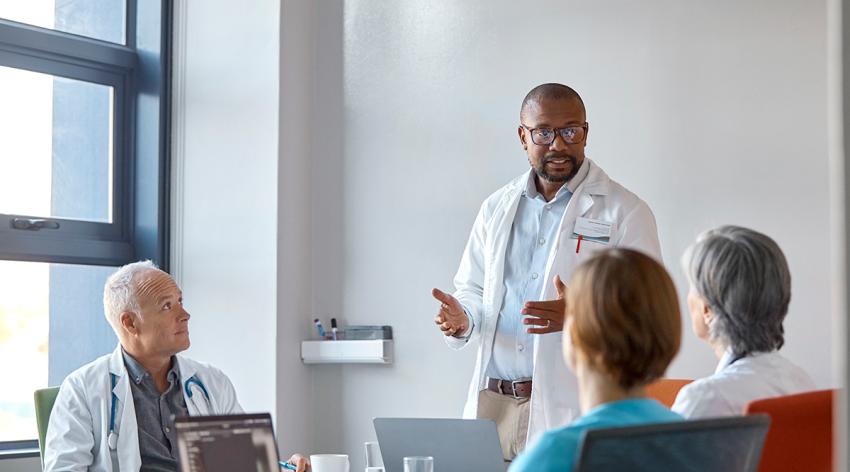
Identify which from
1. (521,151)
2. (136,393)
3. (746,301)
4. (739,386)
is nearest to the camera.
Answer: (739,386)

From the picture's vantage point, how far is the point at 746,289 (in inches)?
82.5

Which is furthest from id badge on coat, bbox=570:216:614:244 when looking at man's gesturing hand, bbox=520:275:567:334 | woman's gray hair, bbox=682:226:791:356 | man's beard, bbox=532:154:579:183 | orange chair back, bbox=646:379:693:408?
woman's gray hair, bbox=682:226:791:356

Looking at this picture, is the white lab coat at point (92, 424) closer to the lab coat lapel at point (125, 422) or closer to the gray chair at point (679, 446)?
the lab coat lapel at point (125, 422)

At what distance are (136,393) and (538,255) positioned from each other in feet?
4.35

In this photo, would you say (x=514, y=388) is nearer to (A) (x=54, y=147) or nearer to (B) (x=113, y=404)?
(B) (x=113, y=404)

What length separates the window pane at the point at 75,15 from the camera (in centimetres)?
420

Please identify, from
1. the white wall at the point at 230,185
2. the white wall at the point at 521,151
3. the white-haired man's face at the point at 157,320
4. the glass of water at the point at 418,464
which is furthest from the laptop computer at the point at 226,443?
the white wall at the point at 230,185

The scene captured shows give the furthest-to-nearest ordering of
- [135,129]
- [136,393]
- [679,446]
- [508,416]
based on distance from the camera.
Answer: [135,129] < [508,416] < [136,393] < [679,446]

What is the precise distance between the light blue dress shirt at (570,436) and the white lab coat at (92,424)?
194 centimetres

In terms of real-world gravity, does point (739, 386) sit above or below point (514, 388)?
above

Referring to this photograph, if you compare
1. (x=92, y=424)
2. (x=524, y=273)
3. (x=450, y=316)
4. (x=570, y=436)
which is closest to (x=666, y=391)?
(x=524, y=273)

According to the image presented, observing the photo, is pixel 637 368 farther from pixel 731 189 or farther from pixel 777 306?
pixel 731 189

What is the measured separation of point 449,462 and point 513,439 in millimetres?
962

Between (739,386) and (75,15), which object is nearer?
(739,386)
